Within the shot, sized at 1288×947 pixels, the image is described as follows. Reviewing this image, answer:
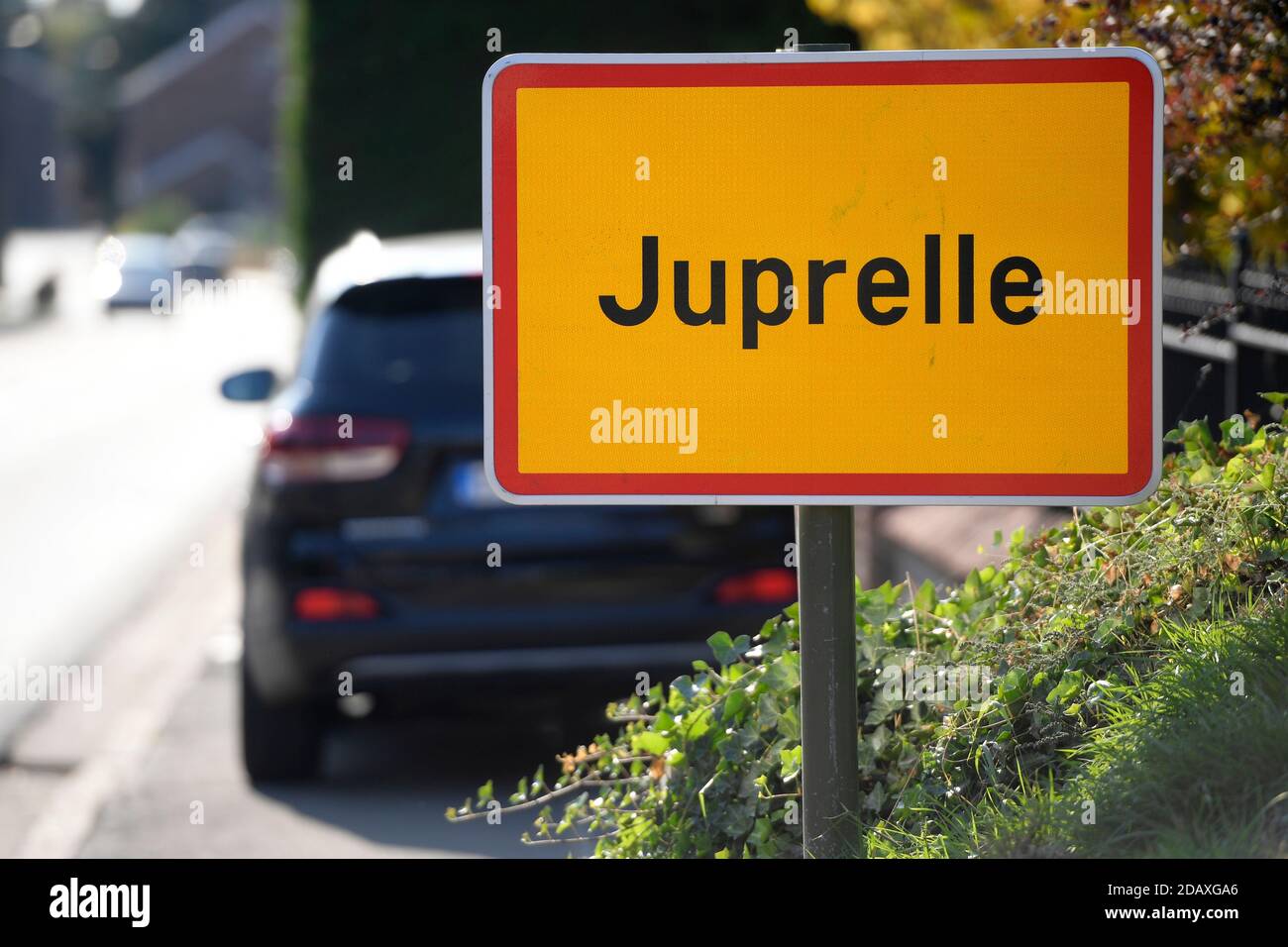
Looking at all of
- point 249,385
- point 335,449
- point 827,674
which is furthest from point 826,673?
point 249,385

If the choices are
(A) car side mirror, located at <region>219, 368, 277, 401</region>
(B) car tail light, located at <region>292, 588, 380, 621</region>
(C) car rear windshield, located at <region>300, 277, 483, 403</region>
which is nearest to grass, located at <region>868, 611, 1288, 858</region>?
(B) car tail light, located at <region>292, 588, 380, 621</region>

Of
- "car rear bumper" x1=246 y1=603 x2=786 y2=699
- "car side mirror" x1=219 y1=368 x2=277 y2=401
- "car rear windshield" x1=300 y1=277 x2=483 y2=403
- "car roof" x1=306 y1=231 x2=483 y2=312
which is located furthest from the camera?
"car side mirror" x1=219 y1=368 x2=277 y2=401

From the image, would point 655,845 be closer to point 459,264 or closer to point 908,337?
point 908,337

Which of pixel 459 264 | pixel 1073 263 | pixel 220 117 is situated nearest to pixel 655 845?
pixel 1073 263

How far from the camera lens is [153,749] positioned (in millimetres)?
6906

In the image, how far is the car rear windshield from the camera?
19.3ft

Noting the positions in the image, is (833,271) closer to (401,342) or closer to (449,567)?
(449,567)

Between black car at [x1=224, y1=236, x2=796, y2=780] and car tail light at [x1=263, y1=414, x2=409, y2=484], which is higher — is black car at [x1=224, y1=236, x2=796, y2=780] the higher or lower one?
the lower one

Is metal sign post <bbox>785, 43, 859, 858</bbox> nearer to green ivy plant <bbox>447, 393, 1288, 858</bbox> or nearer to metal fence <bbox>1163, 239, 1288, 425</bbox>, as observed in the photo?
green ivy plant <bbox>447, 393, 1288, 858</bbox>

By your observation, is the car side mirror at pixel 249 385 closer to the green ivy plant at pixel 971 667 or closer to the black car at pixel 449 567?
the black car at pixel 449 567

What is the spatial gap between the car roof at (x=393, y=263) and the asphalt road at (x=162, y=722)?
1.62m

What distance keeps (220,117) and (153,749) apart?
8776cm

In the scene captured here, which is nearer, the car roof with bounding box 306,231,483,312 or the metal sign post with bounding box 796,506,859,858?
the metal sign post with bounding box 796,506,859,858

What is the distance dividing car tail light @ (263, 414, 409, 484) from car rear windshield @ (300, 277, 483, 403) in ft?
0.44
